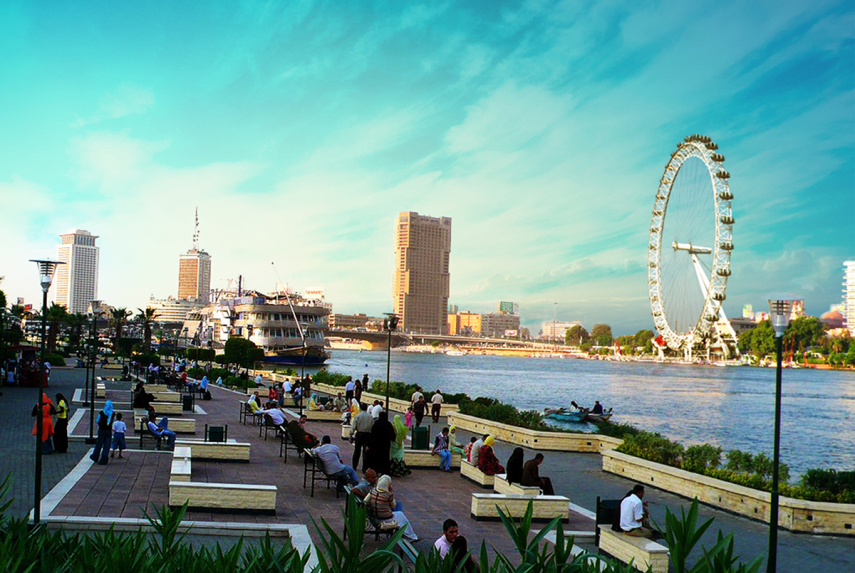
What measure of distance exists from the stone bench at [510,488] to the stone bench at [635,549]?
7.00ft

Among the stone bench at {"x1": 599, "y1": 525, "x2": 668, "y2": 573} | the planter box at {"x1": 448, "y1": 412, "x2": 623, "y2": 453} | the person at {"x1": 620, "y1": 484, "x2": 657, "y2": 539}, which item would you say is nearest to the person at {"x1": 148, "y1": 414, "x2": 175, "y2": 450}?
the planter box at {"x1": 448, "y1": 412, "x2": 623, "y2": 453}

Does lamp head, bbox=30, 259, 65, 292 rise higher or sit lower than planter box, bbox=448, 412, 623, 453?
higher

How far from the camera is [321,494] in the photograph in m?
12.9

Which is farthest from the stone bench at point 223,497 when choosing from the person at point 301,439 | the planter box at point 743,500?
the planter box at point 743,500

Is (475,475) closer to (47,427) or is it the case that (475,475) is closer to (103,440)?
(103,440)

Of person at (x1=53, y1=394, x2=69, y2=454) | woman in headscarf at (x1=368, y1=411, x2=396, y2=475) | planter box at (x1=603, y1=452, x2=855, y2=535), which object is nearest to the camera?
planter box at (x1=603, y1=452, x2=855, y2=535)

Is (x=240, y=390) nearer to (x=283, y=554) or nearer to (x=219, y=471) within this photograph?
(x=219, y=471)

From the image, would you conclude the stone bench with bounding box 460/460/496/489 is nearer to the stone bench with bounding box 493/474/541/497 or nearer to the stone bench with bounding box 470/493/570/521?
the stone bench with bounding box 493/474/541/497

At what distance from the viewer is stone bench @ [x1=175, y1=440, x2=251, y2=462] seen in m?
15.5

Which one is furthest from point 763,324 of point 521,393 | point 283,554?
point 283,554

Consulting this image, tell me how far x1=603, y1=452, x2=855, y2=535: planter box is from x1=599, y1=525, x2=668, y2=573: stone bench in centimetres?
377

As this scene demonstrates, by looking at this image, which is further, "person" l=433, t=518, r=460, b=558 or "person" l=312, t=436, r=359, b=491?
"person" l=312, t=436, r=359, b=491

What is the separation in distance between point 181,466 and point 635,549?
758 centimetres

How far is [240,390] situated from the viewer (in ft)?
134
